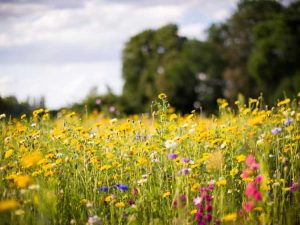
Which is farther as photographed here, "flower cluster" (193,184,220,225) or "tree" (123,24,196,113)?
"tree" (123,24,196,113)

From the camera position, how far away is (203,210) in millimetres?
3697

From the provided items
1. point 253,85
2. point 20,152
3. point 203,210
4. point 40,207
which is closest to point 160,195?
point 203,210

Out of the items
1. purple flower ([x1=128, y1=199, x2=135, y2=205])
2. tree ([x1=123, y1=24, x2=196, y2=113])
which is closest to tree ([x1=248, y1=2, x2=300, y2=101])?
tree ([x1=123, y1=24, x2=196, y2=113])

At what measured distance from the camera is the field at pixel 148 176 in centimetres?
339

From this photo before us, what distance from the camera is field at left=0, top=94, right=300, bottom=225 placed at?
11.1ft

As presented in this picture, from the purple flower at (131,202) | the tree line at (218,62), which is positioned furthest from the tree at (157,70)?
the purple flower at (131,202)

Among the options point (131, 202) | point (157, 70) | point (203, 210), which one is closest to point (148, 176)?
point (131, 202)

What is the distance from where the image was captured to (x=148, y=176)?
4008 millimetres

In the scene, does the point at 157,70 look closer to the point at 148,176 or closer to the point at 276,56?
the point at 276,56

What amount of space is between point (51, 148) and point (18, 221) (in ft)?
4.90

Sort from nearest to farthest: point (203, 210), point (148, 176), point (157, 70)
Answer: point (203, 210), point (148, 176), point (157, 70)

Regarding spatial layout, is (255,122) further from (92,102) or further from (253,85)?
(253,85)

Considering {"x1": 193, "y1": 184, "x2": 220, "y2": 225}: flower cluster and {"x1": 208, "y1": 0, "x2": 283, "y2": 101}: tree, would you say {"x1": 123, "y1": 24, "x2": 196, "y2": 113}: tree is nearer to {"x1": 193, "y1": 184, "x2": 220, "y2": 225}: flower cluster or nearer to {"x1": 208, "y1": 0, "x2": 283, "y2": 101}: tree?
{"x1": 208, "y1": 0, "x2": 283, "y2": 101}: tree

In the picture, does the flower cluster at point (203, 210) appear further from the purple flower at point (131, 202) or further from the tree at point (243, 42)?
the tree at point (243, 42)
